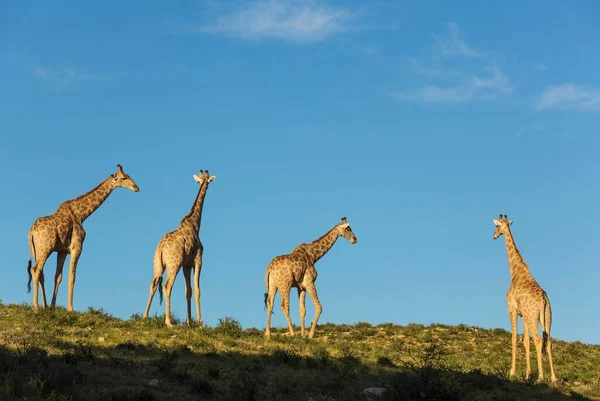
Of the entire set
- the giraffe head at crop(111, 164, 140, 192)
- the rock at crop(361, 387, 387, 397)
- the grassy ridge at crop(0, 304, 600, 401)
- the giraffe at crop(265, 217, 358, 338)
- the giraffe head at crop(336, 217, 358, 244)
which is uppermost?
the giraffe head at crop(111, 164, 140, 192)

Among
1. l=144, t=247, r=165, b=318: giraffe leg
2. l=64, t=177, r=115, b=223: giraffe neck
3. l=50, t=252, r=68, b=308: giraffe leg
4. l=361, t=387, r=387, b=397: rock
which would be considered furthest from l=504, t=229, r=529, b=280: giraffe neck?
l=50, t=252, r=68, b=308: giraffe leg

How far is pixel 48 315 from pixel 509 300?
49.6ft

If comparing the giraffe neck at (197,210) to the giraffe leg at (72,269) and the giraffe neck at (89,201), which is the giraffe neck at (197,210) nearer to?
the giraffe neck at (89,201)

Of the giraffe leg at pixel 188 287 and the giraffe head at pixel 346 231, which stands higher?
the giraffe head at pixel 346 231

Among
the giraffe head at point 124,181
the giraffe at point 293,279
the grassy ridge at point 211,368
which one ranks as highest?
the giraffe head at point 124,181

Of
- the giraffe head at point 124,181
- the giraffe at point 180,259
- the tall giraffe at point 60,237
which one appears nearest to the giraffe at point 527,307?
the giraffe at point 180,259

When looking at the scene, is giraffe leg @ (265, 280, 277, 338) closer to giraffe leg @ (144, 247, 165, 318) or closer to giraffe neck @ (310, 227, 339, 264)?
giraffe neck @ (310, 227, 339, 264)

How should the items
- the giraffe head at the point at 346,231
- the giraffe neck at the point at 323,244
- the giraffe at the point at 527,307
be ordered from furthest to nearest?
the giraffe head at the point at 346,231 → the giraffe neck at the point at 323,244 → the giraffe at the point at 527,307

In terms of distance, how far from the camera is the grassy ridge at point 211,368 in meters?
19.2

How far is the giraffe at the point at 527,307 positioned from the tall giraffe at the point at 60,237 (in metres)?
15.2

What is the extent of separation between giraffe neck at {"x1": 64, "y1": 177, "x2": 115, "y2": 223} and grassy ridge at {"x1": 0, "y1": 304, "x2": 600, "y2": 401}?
13.4 feet

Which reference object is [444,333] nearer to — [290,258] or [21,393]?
[290,258]

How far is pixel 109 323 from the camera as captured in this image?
27.1 metres

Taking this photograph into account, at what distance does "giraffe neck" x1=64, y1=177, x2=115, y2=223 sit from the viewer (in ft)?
101
